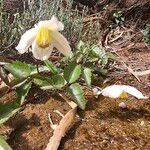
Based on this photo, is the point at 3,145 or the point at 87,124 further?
the point at 87,124

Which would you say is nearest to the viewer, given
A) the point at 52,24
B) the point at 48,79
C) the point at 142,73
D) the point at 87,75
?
the point at 52,24

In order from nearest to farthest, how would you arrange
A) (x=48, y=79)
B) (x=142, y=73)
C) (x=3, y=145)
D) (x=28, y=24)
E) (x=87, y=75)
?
(x=3, y=145) → (x=48, y=79) → (x=87, y=75) → (x=142, y=73) → (x=28, y=24)

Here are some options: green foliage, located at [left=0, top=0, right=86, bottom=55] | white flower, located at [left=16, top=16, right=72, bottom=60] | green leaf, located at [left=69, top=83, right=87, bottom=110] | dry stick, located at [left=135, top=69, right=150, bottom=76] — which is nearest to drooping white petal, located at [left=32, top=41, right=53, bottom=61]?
white flower, located at [left=16, top=16, right=72, bottom=60]

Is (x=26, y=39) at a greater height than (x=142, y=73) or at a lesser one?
greater

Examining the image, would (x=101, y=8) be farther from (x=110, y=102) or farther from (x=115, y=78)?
(x=110, y=102)

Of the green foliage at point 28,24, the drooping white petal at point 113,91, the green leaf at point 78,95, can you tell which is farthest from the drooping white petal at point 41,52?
the green foliage at point 28,24

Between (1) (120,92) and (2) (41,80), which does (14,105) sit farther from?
(1) (120,92)

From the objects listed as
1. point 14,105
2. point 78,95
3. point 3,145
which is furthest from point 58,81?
point 3,145

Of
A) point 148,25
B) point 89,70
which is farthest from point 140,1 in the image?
point 89,70

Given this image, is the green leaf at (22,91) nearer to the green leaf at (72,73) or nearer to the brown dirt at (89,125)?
the brown dirt at (89,125)
